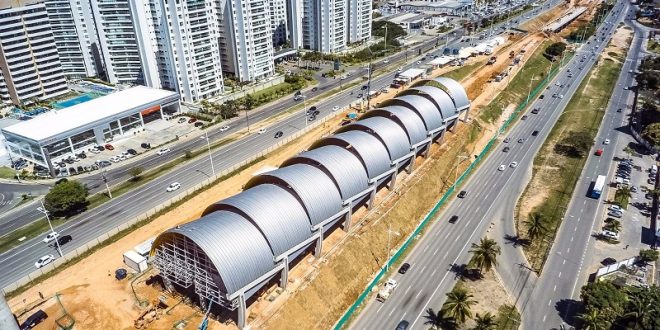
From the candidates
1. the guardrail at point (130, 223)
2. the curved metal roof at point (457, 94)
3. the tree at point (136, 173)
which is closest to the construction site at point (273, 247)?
the guardrail at point (130, 223)

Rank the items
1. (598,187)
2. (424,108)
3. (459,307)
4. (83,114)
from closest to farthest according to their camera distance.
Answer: (459,307), (598,187), (424,108), (83,114)

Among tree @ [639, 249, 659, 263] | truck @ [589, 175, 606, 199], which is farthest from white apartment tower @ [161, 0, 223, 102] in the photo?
tree @ [639, 249, 659, 263]

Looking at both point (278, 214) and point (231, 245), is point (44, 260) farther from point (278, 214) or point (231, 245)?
point (278, 214)

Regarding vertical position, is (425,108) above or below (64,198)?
above

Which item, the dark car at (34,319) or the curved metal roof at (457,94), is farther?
the curved metal roof at (457,94)

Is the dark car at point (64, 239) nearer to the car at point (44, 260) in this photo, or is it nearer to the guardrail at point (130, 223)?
the car at point (44, 260)

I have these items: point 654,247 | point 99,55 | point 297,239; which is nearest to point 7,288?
point 297,239

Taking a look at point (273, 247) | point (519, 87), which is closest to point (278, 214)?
point (273, 247)
